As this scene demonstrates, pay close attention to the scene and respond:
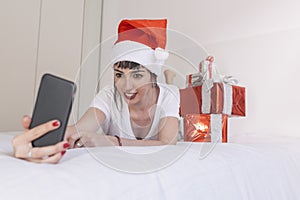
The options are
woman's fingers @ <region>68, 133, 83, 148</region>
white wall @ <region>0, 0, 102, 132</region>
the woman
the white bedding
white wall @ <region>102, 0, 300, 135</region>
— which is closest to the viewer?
the white bedding

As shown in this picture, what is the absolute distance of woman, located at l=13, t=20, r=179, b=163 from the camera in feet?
3.67

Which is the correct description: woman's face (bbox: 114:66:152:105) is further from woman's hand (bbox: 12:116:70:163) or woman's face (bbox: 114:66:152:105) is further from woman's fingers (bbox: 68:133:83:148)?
woman's hand (bbox: 12:116:70:163)

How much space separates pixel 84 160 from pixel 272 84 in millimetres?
1301

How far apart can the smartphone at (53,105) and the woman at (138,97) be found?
46cm

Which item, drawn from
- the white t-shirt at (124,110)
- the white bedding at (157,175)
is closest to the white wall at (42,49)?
the white t-shirt at (124,110)

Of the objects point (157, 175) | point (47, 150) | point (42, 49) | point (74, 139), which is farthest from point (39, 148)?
point (42, 49)

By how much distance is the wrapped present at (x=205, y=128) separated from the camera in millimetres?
1215

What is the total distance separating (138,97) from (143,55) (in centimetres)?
15

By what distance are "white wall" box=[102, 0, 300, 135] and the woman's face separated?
27cm

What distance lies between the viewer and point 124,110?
4.06 ft

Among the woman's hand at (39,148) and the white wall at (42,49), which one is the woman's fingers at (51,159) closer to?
the woman's hand at (39,148)

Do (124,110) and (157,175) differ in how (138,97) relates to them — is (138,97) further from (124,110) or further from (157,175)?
(157,175)

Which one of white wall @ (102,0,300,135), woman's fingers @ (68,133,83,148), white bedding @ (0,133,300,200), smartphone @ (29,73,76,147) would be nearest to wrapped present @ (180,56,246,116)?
white wall @ (102,0,300,135)

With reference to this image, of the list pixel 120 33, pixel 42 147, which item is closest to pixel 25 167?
pixel 42 147
